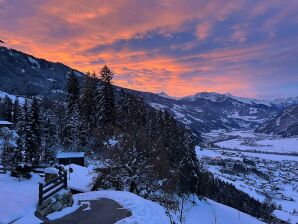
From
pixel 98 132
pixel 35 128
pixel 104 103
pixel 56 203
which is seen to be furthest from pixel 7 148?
pixel 56 203

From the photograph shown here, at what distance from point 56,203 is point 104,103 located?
5268cm

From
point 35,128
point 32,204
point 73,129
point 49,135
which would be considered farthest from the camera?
point 49,135

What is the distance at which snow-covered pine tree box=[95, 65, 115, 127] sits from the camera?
6994 cm

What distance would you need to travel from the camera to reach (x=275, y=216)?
108062 millimetres

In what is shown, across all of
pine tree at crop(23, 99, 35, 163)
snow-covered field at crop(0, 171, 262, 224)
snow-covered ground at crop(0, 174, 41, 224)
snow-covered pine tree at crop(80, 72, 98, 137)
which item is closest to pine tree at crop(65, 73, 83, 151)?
snow-covered pine tree at crop(80, 72, 98, 137)

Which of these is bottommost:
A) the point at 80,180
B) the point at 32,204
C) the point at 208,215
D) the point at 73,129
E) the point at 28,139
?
the point at 208,215

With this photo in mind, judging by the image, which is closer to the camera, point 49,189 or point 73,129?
point 49,189

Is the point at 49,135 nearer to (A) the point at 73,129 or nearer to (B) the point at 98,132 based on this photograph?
(A) the point at 73,129

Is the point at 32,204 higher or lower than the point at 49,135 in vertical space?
lower

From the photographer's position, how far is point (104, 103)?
232 feet

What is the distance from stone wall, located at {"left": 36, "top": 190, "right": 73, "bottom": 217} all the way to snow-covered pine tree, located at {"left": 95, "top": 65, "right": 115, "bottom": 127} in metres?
48.6

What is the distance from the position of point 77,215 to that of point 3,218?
4089 millimetres

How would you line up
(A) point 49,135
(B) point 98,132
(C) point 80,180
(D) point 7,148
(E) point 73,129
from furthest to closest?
(A) point 49,135
(E) point 73,129
(D) point 7,148
(B) point 98,132
(C) point 80,180

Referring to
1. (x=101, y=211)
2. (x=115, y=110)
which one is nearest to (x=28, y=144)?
(x=115, y=110)
